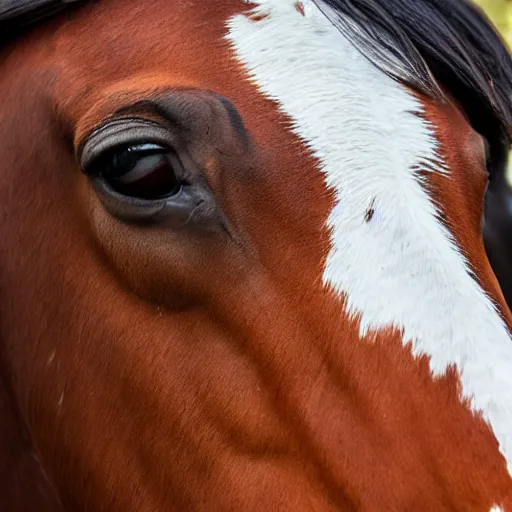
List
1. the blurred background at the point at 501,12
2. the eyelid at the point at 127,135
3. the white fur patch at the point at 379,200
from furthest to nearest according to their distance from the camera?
the blurred background at the point at 501,12 < the eyelid at the point at 127,135 < the white fur patch at the point at 379,200

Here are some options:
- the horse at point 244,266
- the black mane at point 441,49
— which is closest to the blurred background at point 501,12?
the black mane at point 441,49

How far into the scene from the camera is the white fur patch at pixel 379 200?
0.92 meters

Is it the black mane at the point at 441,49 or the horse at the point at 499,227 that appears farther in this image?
the horse at the point at 499,227

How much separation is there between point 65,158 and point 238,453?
53 cm

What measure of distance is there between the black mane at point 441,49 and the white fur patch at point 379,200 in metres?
0.03

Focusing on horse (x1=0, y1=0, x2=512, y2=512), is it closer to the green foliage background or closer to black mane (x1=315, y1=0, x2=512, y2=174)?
black mane (x1=315, y1=0, x2=512, y2=174)

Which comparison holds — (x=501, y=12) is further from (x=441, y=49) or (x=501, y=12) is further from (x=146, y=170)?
(x=146, y=170)

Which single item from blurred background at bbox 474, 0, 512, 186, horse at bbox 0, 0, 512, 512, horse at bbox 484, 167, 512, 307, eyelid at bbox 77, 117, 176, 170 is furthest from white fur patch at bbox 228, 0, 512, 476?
blurred background at bbox 474, 0, 512, 186

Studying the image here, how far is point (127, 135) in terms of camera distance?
1.05 meters

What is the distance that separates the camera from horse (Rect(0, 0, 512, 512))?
94 cm

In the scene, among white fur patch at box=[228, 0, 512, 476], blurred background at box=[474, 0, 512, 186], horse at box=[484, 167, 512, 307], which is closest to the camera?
white fur patch at box=[228, 0, 512, 476]

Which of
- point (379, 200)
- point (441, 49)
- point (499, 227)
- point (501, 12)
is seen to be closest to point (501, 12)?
point (501, 12)

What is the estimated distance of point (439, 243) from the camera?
0.98 metres

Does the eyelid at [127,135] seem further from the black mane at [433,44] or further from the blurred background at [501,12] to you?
the blurred background at [501,12]
